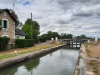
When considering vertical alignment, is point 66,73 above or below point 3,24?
below

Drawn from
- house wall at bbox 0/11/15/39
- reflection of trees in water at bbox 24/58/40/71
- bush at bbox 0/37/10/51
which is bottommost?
reflection of trees in water at bbox 24/58/40/71

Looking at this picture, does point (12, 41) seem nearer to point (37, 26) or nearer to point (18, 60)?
point (18, 60)

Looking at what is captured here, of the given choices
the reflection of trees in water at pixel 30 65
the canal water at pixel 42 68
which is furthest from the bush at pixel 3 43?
the reflection of trees in water at pixel 30 65

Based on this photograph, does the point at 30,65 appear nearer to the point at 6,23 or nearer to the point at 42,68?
the point at 42,68

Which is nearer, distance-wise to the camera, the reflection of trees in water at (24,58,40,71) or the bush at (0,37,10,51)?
the reflection of trees in water at (24,58,40,71)

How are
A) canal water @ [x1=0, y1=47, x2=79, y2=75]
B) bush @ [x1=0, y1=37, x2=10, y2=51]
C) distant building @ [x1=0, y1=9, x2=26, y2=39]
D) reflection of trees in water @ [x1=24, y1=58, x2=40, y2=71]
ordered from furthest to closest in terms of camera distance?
distant building @ [x1=0, y1=9, x2=26, y2=39] → bush @ [x1=0, y1=37, x2=10, y2=51] → reflection of trees in water @ [x1=24, y1=58, x2=40, y2=71] → canal water @ [x1=0, y1=47, x2=79, y2=75]

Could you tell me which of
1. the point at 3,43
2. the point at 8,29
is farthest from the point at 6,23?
the point at 3,43

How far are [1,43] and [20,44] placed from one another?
5375mm

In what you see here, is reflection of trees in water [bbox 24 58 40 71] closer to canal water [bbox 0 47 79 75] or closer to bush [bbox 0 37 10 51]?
canal water [bbox 0 47 79 75]

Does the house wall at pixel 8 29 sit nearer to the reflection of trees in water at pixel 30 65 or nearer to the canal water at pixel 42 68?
the canal water at pixel 42 68

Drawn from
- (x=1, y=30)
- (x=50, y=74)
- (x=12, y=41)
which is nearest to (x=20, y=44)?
(x=12, y=41)

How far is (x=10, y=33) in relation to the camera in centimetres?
2052

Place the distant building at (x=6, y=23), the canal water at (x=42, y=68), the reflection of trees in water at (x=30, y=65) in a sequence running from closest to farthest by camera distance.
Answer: the canal water at (x=42, y=68), the reflection of trees in water at (x=30, y=65), the distant building at (x=6, y=23)

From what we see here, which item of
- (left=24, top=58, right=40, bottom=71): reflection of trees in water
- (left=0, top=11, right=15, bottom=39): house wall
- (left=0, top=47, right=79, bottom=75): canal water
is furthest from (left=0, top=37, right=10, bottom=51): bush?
(left=24, top=58, right=40, bottom=71): reflection of trees in water
